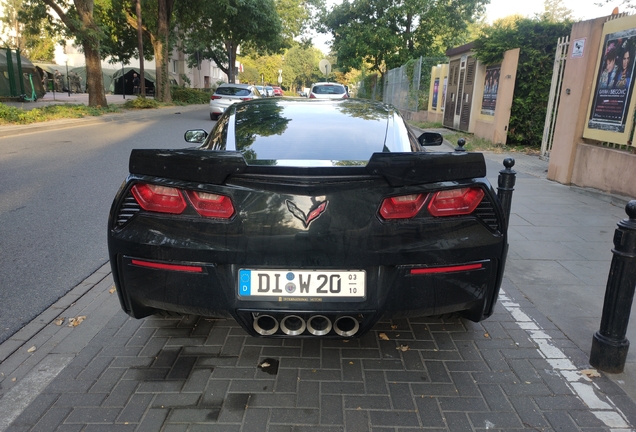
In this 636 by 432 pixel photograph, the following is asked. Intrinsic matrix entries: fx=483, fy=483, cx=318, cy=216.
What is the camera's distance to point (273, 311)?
2.42m

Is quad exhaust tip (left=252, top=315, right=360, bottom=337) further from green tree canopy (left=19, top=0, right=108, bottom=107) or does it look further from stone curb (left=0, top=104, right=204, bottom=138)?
green tree canopy (left=19, top=0, right=108, bottom=107)

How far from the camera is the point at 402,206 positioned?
7.84 ft

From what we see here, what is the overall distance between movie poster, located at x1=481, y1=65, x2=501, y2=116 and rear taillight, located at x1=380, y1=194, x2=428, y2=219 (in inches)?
474

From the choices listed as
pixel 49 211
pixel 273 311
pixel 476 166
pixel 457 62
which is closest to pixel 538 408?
pixel 476 166

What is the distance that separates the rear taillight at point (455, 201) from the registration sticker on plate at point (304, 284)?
0.50m

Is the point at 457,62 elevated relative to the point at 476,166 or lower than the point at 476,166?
elevated

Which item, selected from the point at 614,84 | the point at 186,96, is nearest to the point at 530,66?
the point at 614,84

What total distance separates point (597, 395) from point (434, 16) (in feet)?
105

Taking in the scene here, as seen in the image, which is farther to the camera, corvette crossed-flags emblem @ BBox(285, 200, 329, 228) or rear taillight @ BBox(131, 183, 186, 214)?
rear taillight @ BBox(131, 183, 186, 214)

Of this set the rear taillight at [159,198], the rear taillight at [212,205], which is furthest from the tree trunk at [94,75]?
the rear taillight at [212,205]

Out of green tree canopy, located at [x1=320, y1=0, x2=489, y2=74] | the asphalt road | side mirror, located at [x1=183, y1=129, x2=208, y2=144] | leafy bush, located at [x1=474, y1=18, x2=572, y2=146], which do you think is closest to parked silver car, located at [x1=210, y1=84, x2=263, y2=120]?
the asphalt road

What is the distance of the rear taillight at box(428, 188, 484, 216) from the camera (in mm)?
2438

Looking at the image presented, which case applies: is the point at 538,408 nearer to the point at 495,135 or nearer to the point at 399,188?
the point at 399,188

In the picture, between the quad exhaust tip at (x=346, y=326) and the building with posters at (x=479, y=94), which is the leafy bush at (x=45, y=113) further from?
the quad exhaust tip at (x=346, y=326)
